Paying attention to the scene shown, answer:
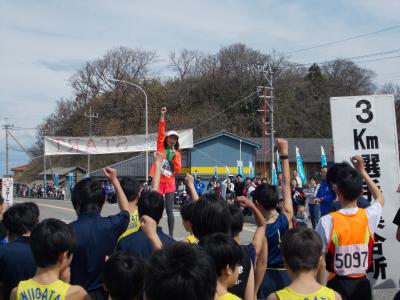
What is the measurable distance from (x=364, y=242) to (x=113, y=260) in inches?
88.9

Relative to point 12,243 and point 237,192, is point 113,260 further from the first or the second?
point 237,192

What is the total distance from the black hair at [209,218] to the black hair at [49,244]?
2.85ft

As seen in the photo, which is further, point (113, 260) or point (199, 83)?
point (199, 83)

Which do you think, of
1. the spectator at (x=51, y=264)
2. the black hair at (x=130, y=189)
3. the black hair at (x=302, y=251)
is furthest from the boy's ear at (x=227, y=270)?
the black hair at (x=130, y=189)

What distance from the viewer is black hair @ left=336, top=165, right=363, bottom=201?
4367mm

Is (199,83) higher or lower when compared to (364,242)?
higher

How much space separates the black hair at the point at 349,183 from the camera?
437 centimetres

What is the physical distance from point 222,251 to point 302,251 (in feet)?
2.22

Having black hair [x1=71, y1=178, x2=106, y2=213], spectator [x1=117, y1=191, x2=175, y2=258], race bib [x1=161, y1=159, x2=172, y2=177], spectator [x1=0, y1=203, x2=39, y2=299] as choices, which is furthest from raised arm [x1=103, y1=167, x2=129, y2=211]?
race bib [x1=161, y1=159, x2=172, y2=177]

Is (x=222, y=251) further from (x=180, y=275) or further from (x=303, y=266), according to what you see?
(x=180, y=275)

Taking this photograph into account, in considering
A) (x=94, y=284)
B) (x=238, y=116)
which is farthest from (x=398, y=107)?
(x=94, y=284)

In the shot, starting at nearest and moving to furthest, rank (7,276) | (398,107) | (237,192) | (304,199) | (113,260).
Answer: (113,260)
(7,276)
(304,199)
(237,192)
(398,107)

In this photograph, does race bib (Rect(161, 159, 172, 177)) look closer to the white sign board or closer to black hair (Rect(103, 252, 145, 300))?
black hair (Rect(103, 252, 145, 300))

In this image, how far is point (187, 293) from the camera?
78.3 inches
